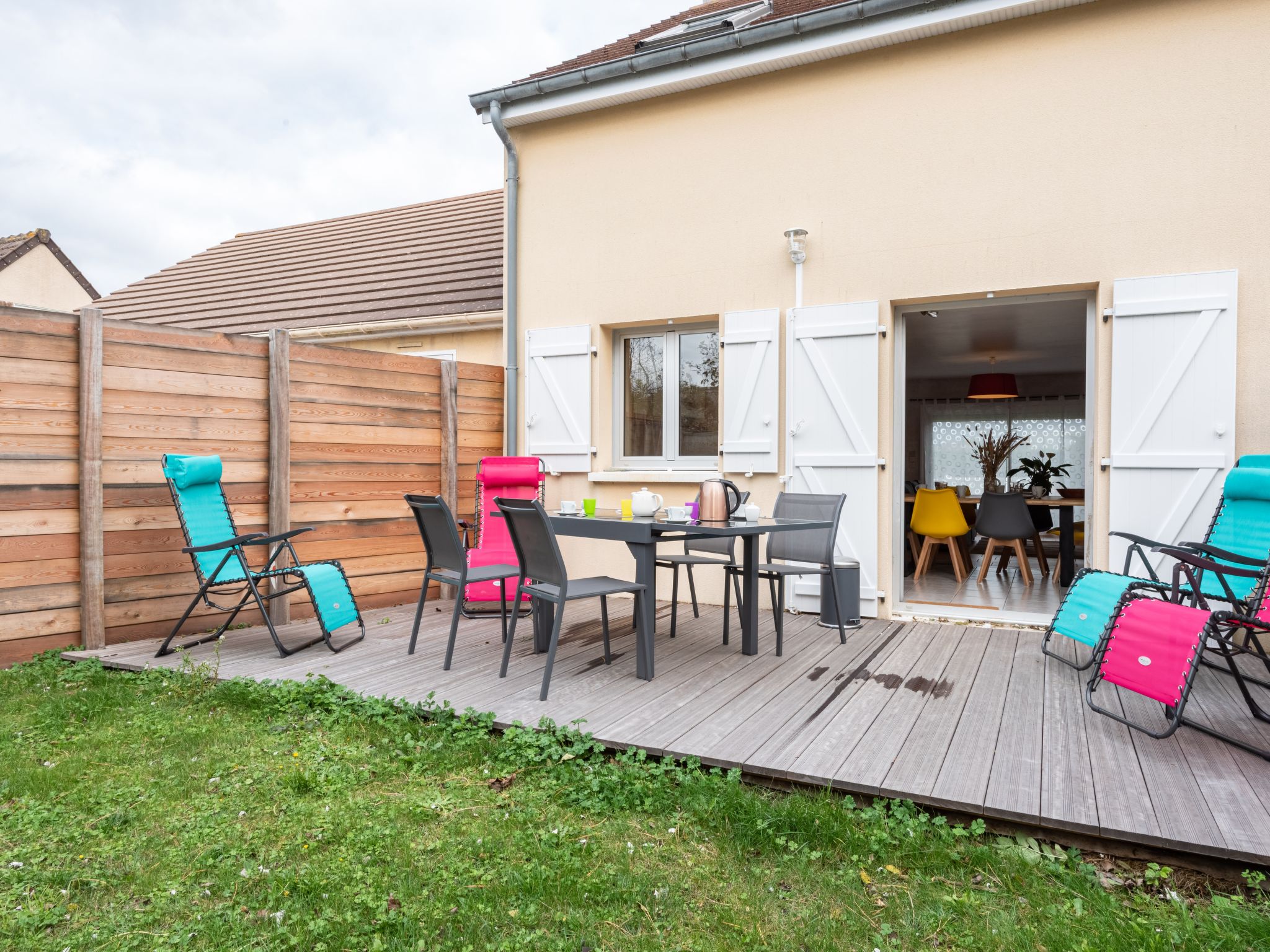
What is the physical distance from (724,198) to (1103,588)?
3834 millimetres

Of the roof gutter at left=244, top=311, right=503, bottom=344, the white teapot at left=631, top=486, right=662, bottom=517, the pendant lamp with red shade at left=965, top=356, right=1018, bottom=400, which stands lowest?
the white teapot at left=631, top=486, right=662, bottom=517

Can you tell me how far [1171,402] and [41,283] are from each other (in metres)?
20.8

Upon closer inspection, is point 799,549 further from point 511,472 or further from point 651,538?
point 511,472

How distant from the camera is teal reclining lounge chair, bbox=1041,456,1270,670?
3533 mm

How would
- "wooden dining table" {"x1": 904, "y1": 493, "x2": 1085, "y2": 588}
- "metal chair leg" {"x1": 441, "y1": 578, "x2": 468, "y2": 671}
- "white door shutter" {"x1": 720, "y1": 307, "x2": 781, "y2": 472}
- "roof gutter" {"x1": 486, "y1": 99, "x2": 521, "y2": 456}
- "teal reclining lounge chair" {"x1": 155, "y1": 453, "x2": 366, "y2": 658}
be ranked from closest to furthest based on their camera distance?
1. "metal chair leg" {"x1": 441, "y1": 578, "x2": 468, "y2": 671}
2. "teal reclining lounge chair" {"x1": 155, "y1": 453, "x2": 366, "y2": 658}
3. "white door shutter" {"x1": 720, "y1": 307, "x2": 781, "y2": 472}
4. "roof gutter" {"x1": 486, "y1": 99, "x2": 521, "y2": 456}
5. "wooden dining table" {"x1": 904, "y1": 493, "x2": 1085, "y2": 588}

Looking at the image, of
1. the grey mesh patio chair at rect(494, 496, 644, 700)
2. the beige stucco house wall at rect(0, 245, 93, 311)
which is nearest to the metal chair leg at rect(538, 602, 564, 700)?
the grey mesh patio chair at rect(494, 496, 644, 700)

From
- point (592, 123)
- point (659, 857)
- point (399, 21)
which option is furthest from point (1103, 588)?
point (399, 21)

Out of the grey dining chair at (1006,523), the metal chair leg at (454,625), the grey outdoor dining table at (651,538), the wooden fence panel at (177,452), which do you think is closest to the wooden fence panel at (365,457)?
the wooden fence panel at (177,452)

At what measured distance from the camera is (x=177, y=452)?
4.79m

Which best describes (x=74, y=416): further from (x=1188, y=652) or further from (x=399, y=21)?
(x=399, y=21)

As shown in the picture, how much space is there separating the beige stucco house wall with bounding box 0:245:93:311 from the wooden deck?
16.3 meters

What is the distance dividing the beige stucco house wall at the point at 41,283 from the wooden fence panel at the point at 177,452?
14.6 m

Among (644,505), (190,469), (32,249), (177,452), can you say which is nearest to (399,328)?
(177,452)

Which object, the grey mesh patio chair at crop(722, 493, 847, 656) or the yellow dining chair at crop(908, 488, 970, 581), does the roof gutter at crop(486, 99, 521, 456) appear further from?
the yellow dining chair at crop(908, 488, 970, 581)
